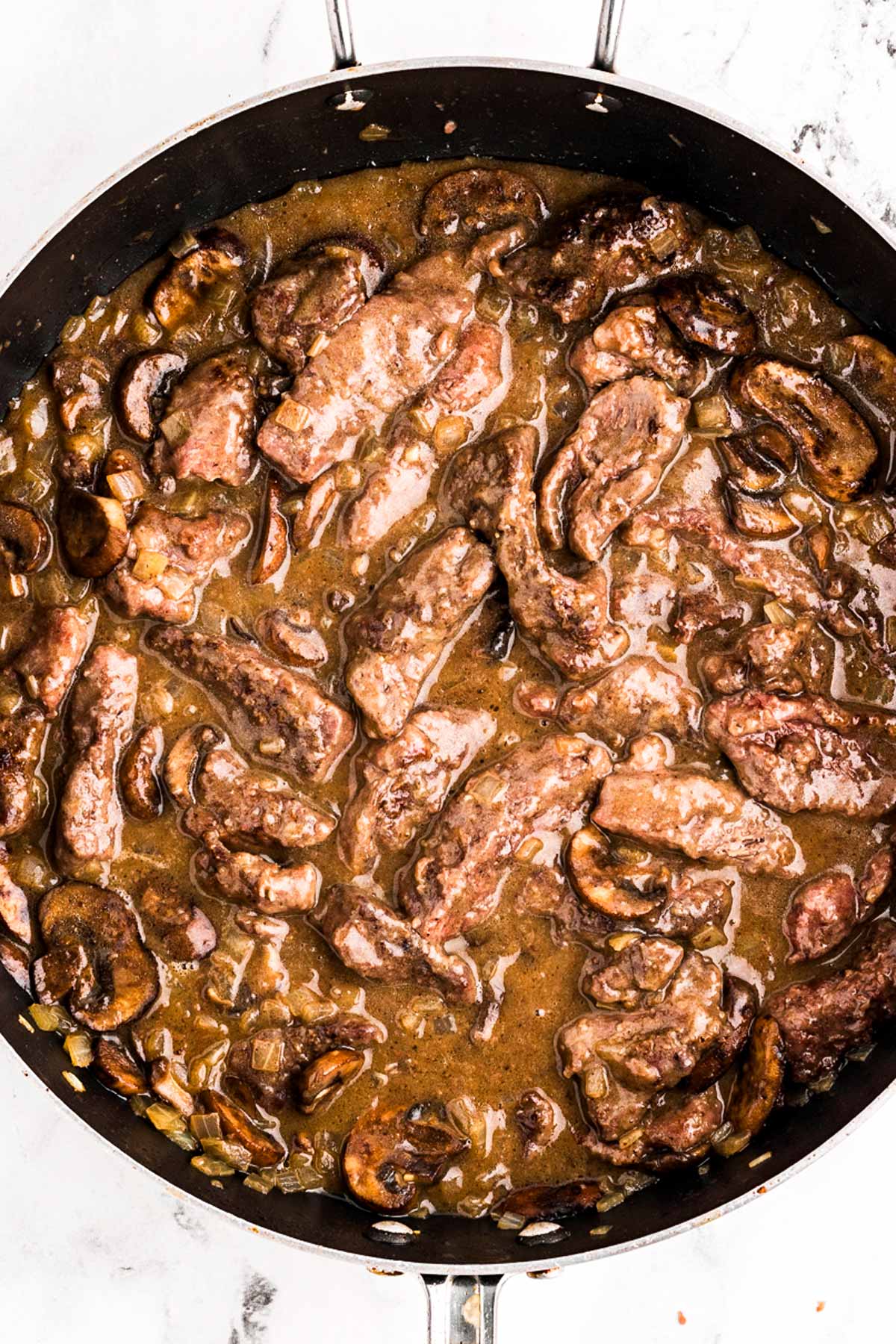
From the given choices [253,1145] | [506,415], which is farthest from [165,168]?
[253,1145]

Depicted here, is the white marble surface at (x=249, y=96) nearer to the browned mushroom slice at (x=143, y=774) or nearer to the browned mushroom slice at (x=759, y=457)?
the browned mushroom slice at (x=759, y=457)

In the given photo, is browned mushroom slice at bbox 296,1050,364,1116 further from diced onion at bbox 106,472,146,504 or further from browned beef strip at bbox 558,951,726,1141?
diced onion at bbox 106,472,146,504

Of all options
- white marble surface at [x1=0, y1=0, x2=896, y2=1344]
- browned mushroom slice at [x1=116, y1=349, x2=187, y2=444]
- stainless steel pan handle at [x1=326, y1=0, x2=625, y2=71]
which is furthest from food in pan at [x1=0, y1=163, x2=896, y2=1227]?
white marble surface at [x1=0, y1=0, x2=896, y2=1344]

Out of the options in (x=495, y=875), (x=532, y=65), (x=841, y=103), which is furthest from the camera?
(x=841, y=103)

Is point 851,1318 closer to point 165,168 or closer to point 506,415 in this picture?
point 506,415

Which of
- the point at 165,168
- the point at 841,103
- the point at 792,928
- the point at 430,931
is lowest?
the point at 430,931
